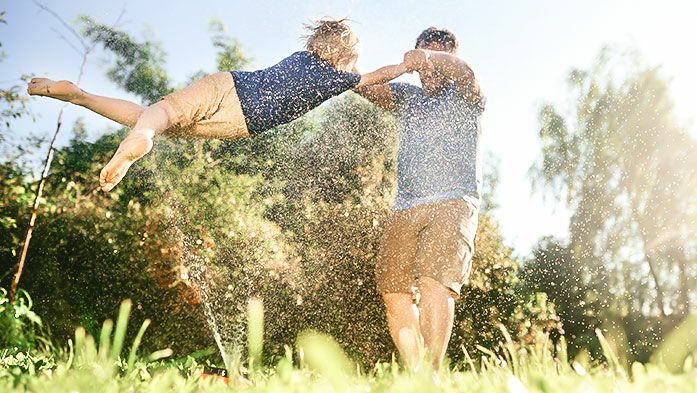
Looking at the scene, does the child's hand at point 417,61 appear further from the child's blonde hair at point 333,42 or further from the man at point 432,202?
the child's blonde hair at point 333,42

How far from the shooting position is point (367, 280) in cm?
452

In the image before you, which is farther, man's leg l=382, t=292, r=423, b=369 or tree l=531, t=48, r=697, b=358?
tree l=531, t=48, r=697, b=358

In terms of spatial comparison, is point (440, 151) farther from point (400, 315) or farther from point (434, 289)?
point (400, 315)

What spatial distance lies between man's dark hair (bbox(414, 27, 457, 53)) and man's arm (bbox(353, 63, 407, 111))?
1.18 feet

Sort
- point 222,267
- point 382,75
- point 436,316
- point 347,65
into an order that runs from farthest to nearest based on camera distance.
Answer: point 222,267
point 347,65
point 382,75
point 436,316

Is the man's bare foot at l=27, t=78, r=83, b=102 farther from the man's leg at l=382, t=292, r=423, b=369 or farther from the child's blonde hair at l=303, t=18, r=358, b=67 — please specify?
the man's leg at l=382, t=292, r=423, b=369

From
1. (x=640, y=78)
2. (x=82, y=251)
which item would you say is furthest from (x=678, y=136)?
(x=82, y=251)

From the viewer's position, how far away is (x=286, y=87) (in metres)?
2.42

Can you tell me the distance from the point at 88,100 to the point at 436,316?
1.83 m

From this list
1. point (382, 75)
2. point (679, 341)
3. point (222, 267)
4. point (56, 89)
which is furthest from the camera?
point (679, 341)

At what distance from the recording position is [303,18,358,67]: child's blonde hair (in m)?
2.64

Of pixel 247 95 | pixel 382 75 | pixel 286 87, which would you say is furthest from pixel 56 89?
pixel 382 75

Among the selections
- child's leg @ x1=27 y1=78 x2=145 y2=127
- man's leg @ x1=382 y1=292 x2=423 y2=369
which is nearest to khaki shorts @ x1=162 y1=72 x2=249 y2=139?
child's leg @ x1=27 y1=78 x2=145 y2=127

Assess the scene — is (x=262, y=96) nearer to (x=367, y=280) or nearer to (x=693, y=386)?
(x=693, y=386)
